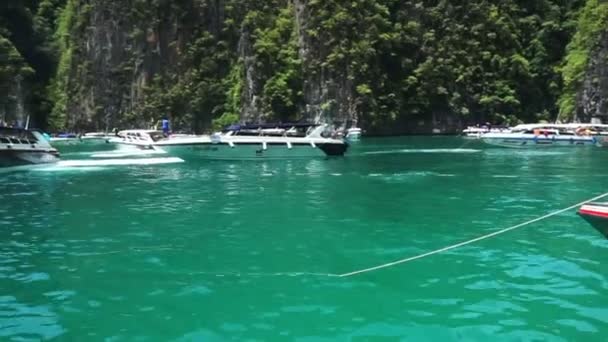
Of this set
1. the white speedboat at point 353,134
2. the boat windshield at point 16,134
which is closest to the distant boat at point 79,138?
the white speedboat at point 353,134

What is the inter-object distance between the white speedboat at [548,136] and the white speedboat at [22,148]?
38.6m

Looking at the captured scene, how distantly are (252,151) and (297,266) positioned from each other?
30.1 m

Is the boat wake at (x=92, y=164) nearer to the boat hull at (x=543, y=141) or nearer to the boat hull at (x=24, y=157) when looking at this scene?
the boat hull at (x=24, y=157)

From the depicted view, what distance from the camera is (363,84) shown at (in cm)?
7981

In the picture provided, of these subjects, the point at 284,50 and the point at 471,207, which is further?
the point at 284,50

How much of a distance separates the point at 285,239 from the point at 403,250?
9.09ft

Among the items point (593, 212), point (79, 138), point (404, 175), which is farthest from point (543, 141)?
point (79, 138)

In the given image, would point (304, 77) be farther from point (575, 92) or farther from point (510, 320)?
point (510, 320)

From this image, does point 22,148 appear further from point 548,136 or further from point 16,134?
point 548,136

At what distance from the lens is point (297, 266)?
11406mm

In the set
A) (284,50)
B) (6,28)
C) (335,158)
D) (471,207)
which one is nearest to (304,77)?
(284,50)

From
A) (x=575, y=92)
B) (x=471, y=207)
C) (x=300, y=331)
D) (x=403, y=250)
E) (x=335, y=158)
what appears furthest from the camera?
(x=575, y=92)

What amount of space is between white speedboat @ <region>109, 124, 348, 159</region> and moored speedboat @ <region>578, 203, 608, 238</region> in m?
32.6

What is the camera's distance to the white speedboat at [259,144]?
41031 mm
